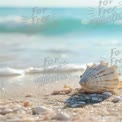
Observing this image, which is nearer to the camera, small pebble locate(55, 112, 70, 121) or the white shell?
small pebble locate(55, 112, 70, 121)

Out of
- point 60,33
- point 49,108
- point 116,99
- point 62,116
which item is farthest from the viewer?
point 60,33

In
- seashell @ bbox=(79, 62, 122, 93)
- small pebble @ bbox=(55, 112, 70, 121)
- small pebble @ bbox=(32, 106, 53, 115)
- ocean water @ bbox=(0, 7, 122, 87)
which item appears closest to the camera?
small pebble @ bbox=(55, 112, 70, 121)

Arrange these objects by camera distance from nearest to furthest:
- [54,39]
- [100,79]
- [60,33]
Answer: [100,79] < [54,39] < [60,33]

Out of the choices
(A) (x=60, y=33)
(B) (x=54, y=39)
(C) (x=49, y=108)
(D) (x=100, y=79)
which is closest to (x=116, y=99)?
(D) (x=100, y=79)

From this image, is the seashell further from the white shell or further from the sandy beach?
the sandy beach

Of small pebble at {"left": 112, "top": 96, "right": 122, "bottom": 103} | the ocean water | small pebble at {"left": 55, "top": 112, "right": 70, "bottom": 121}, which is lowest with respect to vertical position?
small pebble at {"left": 55, "top": 112, "right": 70, "bottom": 121}

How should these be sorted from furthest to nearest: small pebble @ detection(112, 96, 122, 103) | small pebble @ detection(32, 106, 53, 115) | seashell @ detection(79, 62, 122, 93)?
seashell @ detection(79, 62, 122, 93) → small pebble @ detection(112, 96, 122, 103) → small pebble @ detection(32, 106, 53, 115)

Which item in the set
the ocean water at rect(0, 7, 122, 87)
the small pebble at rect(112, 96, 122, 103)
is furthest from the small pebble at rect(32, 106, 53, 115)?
the ocean water at rect(0, 7, 122, 87)

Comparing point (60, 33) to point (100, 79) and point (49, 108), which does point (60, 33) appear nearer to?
point (100, 79)

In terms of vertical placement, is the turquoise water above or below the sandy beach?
above
